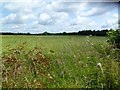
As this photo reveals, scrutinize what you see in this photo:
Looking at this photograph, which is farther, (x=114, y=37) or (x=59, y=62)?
(x=114, y=37)

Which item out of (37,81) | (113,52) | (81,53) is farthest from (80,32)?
(37,81)

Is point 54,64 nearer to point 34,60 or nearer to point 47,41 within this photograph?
point 34,60

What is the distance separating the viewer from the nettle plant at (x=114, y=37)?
5.81 meters

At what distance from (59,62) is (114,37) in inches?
59.0

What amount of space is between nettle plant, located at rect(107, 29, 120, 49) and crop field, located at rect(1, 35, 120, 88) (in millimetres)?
144

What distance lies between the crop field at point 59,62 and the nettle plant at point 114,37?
144 millimetres

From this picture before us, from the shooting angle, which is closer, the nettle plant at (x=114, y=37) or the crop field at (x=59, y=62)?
the crop field at (x=59, y=62)

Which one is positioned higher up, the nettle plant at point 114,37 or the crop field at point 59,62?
the nettle plant at point 114,37

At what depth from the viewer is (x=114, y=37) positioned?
5.85m

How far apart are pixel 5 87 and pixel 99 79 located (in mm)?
1568

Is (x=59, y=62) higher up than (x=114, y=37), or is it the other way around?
(x=114, y=37)

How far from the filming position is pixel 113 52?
17.7 ft

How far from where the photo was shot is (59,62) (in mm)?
5066

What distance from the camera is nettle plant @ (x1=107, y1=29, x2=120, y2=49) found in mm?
5809
